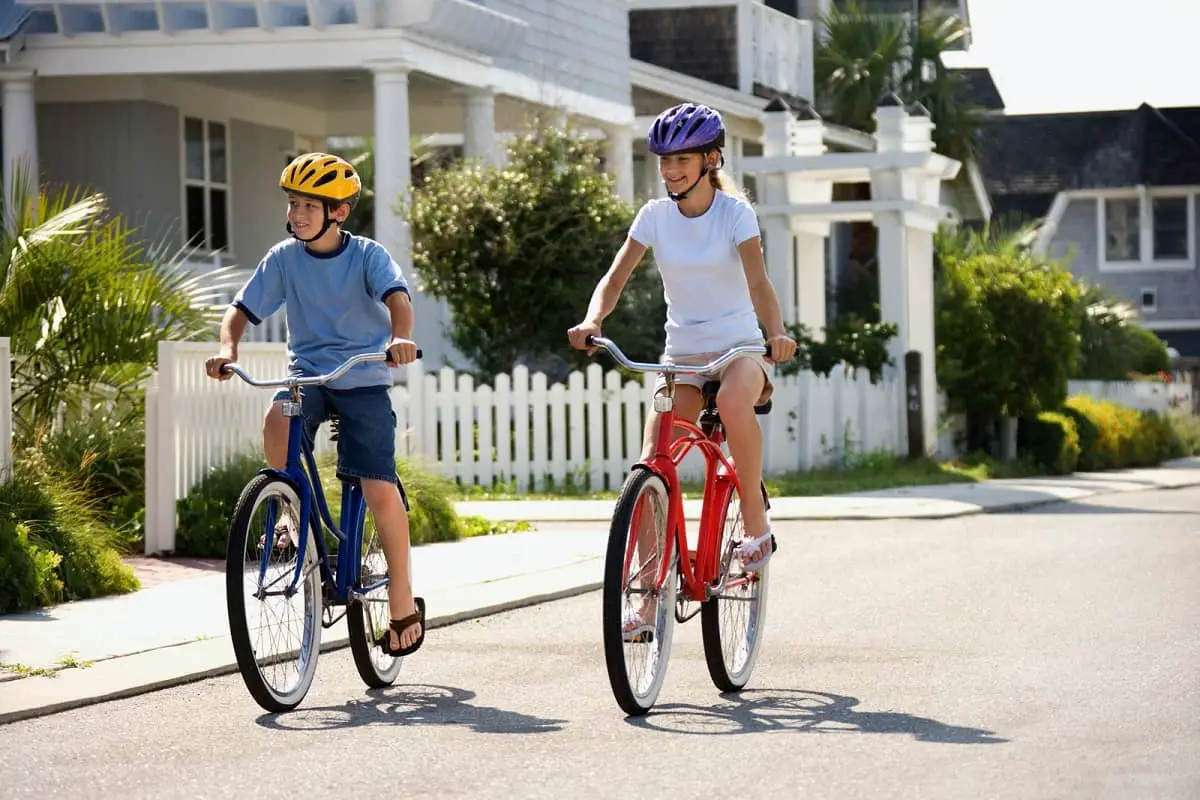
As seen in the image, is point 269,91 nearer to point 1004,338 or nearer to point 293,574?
point 1004,338

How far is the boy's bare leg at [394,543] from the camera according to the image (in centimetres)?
813

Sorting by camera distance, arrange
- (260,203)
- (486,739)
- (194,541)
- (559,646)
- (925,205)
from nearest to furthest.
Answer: (486,739), (559,646), (194,541), (925,205), (260,203)

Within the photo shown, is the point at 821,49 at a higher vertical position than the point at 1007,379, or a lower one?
higher

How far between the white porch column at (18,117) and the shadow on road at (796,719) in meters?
15.5

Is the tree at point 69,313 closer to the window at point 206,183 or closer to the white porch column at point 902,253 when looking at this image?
the white porch column at point 902,253

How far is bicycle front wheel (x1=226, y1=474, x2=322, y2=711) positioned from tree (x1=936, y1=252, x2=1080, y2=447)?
18134mm

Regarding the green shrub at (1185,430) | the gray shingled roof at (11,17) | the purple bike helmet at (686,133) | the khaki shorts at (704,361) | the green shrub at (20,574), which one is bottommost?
the green shrub at (1185,430)

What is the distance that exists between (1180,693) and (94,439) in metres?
7.58

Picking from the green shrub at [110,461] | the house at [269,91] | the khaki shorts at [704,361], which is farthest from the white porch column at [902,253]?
the khaki shorts at [704,361]

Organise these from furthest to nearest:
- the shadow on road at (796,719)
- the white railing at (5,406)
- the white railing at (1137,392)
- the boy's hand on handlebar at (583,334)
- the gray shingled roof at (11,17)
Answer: the white railing at (1137,392), the gray shingled roof at (11,17), the white railing at (5,406), the boy's hand on handlebar at (583,334), the shadow on road at (796,719)

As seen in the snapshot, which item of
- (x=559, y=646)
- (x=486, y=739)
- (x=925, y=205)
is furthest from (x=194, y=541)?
(x=925, y=205)

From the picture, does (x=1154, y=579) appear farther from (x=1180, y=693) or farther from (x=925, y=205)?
(x=925, y=205)

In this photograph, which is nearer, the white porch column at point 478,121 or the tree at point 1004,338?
the white porch column at point 478,121

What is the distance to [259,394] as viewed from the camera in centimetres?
1440
